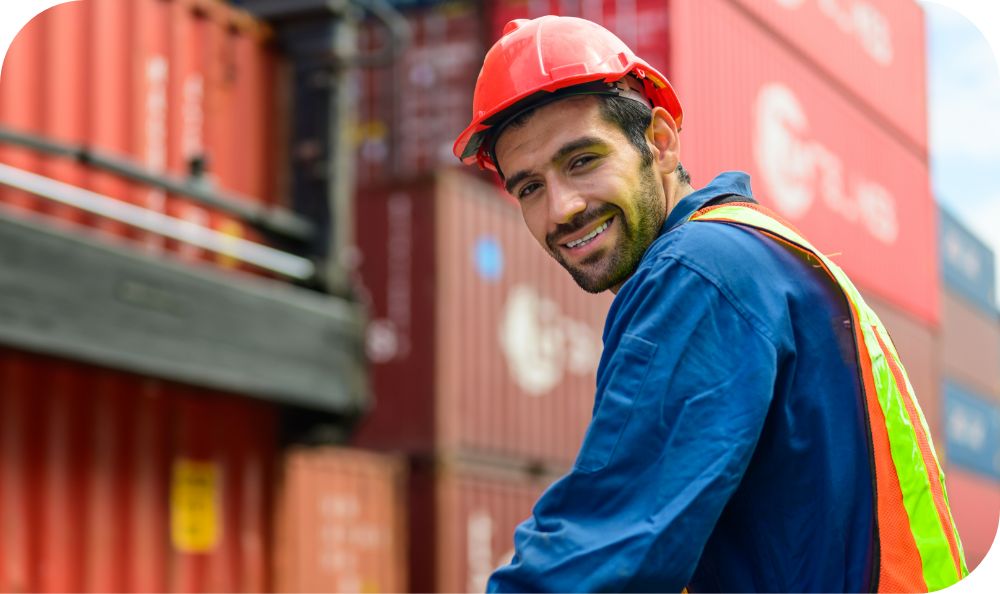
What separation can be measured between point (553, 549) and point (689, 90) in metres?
13.7

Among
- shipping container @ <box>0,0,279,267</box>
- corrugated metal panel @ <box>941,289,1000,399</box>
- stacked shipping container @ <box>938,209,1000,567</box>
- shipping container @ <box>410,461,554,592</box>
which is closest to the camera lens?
shipping container @ <box>0,0,279,267</box>

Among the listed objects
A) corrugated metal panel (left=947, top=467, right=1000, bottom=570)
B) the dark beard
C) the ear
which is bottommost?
corrugated metal panel (left=947, top=467, right=1000, bottom=570)

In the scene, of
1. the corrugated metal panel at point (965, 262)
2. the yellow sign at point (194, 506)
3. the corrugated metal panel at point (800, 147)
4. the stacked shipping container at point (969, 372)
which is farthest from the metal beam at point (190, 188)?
the corrugated metal panel at point (965, 262)

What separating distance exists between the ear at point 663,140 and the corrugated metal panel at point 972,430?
23797mm

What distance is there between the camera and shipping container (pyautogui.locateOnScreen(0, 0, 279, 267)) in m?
7.41

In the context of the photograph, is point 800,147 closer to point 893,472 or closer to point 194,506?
point 194,506

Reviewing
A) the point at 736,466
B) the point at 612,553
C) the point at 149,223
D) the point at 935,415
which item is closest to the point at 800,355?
the point at 736,466

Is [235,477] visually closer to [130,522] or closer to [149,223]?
[130,522]

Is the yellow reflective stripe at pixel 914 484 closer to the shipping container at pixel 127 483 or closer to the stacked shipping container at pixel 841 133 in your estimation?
the shipping container at pixel 127 483

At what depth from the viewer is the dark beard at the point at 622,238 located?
6.56 ft

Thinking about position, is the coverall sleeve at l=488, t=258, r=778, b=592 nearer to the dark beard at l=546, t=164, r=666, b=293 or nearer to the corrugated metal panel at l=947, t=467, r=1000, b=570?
the dark beard at l=546, t=164, r=666, b=293

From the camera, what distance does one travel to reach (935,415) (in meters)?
23.5

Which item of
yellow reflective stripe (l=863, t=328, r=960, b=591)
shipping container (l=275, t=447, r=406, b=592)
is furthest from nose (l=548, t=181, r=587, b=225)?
shipping container (l=275, t=447, r=406, b=592)

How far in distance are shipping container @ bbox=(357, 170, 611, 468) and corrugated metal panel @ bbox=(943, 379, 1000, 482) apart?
12412 mm
